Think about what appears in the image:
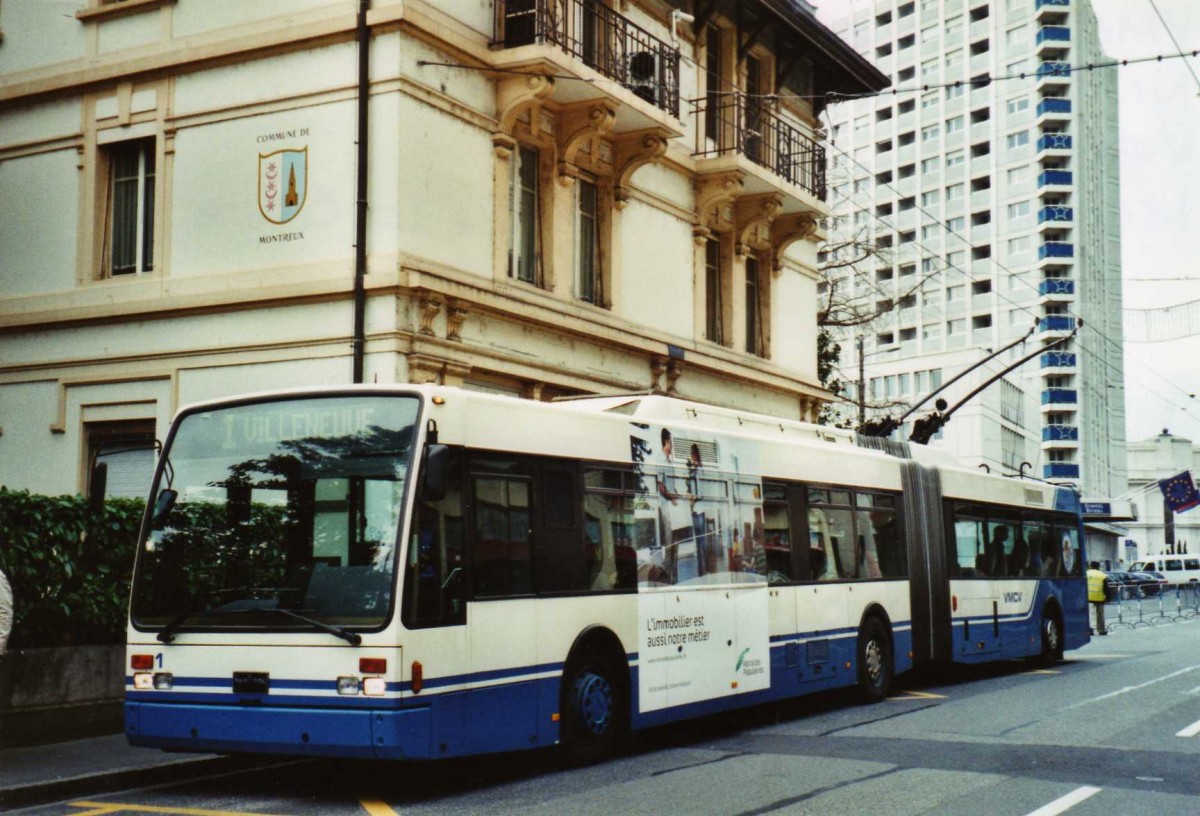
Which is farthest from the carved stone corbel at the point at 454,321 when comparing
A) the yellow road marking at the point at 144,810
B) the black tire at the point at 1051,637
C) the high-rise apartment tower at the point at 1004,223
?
the high-rise apartment tower at the point at 1004,223

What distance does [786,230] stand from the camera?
26703mm

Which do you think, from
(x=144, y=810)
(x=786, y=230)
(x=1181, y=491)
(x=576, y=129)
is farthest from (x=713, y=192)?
(x=1181, y=491)

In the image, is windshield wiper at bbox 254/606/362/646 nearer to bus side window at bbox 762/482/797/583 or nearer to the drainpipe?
bus side window at bbox 762/482/797/583

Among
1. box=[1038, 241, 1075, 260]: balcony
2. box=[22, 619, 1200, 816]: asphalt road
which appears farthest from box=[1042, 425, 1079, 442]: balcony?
box=[22, 619, 1200, 816]: asphalt road

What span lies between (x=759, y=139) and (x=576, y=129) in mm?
6511

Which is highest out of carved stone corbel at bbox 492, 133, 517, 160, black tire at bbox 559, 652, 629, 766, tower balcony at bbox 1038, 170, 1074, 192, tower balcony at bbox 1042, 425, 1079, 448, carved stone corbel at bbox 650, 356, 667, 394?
tower balcony at bbox 1038, 170, 1074, 192

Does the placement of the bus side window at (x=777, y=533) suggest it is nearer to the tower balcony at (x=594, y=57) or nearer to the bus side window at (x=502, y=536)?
the bus side window at (x=502, y=536)

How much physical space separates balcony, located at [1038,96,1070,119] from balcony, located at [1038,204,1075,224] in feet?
19.1

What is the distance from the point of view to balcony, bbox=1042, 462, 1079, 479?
94.0 metres

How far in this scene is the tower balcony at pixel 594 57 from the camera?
61.0ft

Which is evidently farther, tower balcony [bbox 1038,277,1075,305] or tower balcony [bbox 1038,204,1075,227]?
tower balcony [bbox 1038,204,1075,227]

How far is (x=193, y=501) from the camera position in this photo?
10.1 meters

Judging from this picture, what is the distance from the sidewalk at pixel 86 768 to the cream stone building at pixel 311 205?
6.42 m

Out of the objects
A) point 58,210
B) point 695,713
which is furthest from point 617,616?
point 58,210
